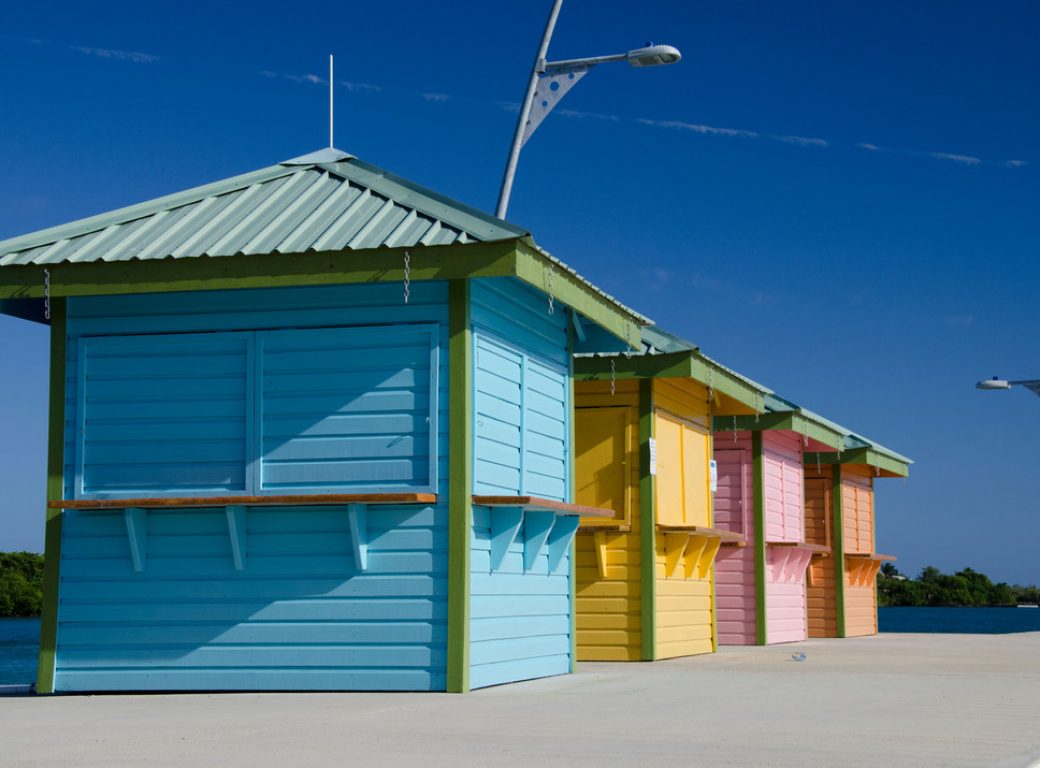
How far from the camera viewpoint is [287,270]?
11.0 m

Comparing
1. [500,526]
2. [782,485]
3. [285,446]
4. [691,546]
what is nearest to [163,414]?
[285,446]

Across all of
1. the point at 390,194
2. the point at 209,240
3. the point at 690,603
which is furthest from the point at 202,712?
the point at 690,603

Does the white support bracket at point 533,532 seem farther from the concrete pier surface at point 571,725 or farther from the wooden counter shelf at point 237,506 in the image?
the wooden counter shelf at point 237,506

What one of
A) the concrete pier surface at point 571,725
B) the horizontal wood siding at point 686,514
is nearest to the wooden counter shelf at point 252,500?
the concrete pier surface at point 571,725

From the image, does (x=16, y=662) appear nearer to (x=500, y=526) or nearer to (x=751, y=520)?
(x=751, y=520)

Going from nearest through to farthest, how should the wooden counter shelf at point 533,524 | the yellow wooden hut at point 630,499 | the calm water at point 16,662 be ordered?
the wooden counter shelf at point 533,524
the yellow wooden hut at point 630,499
the calm water at point 16,662

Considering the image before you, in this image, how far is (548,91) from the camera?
50.5 feet

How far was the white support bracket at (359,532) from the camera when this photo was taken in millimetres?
10969

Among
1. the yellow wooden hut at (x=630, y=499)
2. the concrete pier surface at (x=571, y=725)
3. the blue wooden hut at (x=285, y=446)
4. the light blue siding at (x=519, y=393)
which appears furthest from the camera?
the yellow wooden hut at (x=630, y=499)

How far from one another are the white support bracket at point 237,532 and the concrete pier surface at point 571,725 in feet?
3.35

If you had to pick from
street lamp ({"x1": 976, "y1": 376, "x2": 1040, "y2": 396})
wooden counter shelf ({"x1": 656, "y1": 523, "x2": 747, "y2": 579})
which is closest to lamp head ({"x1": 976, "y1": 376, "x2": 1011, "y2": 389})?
street lamp ({"x1": 976, "y1": 376, "x2": 1040, "y2": 396})

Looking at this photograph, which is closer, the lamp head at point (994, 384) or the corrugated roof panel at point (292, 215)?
the corrugated roof panel at point (292, 215)

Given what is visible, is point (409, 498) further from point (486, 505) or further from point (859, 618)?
point (859, 618)

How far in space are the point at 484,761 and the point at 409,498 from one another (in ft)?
13.0
